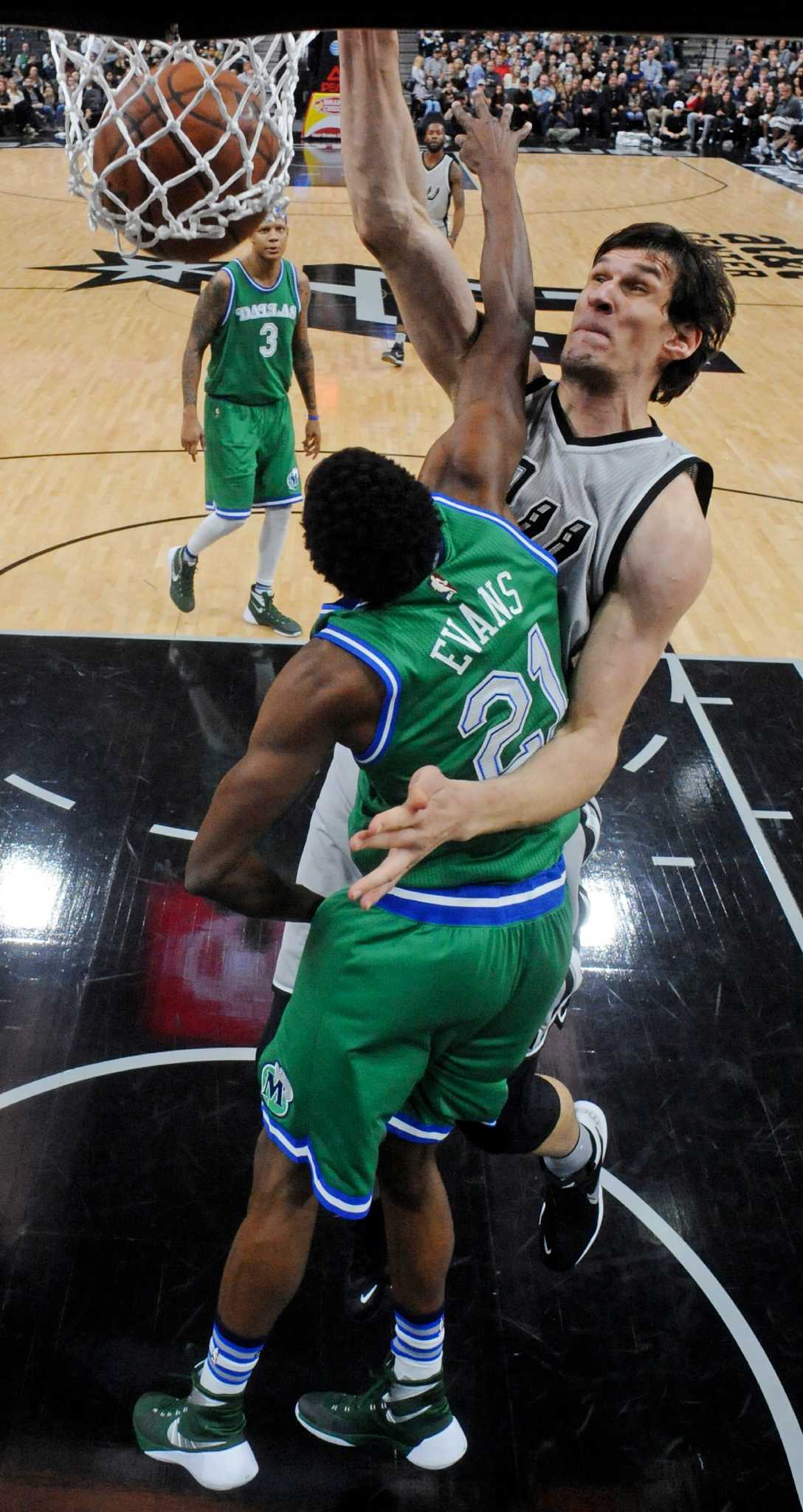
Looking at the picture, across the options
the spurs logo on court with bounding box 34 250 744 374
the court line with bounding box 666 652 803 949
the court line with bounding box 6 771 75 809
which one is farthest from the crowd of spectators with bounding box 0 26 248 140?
the court line with bounding box 6 771 75 809

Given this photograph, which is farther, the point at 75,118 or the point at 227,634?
the point at 227,634

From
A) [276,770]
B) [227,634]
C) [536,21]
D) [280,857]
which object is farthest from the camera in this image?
[227,634]

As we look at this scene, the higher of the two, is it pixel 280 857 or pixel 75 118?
pixel 75 118

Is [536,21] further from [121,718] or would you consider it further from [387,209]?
[121,718]

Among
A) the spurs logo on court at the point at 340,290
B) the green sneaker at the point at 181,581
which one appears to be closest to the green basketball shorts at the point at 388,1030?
the green sneaker at the point at 181,581

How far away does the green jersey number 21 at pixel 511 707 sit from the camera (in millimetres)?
2010

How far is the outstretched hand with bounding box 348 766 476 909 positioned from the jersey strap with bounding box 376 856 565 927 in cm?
29

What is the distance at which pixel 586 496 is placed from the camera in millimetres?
2410

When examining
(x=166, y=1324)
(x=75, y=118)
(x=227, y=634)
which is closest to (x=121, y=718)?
(x=227, y=634)

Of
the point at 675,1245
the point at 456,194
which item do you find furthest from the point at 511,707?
the point at 456,194

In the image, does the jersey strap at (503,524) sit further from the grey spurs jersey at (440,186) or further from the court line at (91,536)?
the grey spurs jersey at (440,186)

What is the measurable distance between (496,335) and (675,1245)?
6.92 feet

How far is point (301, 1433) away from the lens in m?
2.58

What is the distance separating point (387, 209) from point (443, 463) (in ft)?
1.53
